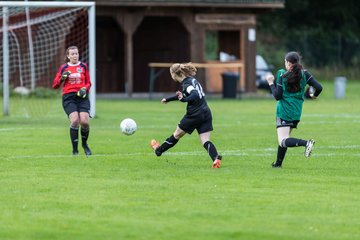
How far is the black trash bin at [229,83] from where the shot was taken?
37694mm

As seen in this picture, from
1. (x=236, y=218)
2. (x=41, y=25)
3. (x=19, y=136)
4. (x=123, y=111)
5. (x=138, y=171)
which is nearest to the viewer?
(x=236, y=218)

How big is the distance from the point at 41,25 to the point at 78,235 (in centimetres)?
2785

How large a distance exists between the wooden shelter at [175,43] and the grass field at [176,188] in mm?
17087

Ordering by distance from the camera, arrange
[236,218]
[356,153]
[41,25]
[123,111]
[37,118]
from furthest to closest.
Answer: [41,25], [123,111], [37,118], [356,153], [236,218]

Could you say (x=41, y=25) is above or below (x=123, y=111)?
above

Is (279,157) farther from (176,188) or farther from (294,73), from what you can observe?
(176,188)

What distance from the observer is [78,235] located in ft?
30.7

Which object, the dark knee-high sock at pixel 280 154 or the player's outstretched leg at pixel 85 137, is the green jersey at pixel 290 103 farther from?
the player's outstretched leg at pixel 85 137

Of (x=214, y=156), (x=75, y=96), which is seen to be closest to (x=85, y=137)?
(x=75, y=96)

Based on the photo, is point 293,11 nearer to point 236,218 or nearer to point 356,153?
point 356,153

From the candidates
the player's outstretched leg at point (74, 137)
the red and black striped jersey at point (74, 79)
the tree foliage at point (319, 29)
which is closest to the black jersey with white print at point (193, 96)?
the red and black striped jersey at point (74, 79)

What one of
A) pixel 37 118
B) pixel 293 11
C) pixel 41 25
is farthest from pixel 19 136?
pixel 293 11

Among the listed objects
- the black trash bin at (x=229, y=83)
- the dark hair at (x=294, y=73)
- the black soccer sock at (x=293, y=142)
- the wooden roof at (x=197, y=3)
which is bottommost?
the black trash bin at (x=229, y=83)

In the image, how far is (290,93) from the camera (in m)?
14.4
